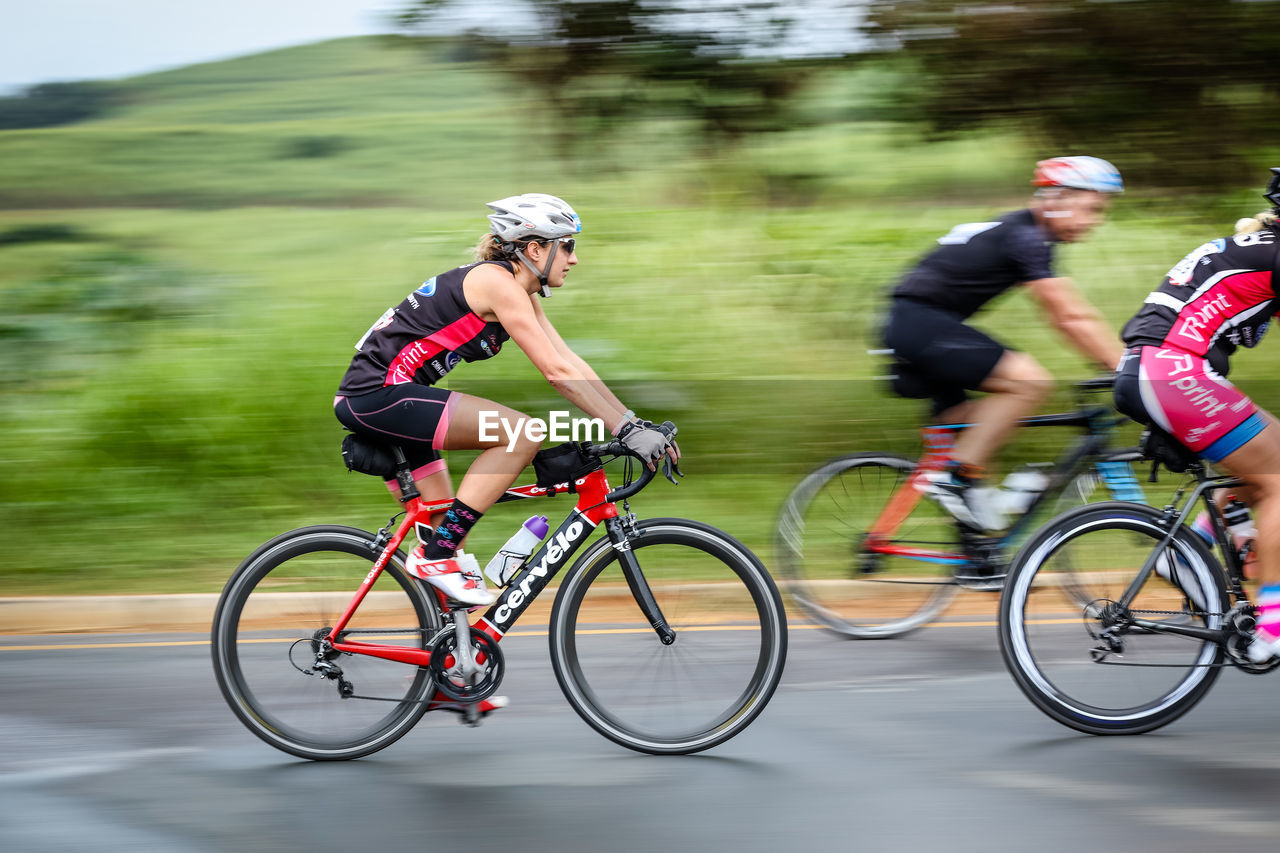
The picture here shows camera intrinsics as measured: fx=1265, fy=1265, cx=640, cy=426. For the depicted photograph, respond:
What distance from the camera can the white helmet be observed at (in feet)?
13.9

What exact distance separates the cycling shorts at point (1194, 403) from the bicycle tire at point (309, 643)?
8.50 ft

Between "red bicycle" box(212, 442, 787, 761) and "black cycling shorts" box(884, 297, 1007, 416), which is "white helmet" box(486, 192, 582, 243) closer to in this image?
"red bicycle" box(212, 442, 787, 761)

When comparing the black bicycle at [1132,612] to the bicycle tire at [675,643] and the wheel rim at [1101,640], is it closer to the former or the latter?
the wheel rim at [1101,640]

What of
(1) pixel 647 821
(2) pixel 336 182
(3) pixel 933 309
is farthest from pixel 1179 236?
(2) pixel 336 182

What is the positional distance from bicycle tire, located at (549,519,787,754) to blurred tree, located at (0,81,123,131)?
14282 millimetres

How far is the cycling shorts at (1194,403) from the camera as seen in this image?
14.0ft

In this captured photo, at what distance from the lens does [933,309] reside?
224 inches

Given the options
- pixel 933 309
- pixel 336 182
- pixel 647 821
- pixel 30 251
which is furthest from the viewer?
pixel 336 182

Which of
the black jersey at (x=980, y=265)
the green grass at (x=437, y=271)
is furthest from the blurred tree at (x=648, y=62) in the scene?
the black jersey at (x=980, y=265)

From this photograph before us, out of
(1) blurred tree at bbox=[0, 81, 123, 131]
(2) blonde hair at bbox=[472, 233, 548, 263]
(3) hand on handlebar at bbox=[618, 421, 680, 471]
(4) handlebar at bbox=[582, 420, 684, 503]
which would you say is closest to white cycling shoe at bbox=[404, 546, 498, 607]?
(4) handlebar at bbox=[582, 420, 684, 503]

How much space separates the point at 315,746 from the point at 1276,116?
27.3ft

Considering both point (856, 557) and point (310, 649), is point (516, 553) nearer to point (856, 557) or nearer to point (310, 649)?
point (310, 649)

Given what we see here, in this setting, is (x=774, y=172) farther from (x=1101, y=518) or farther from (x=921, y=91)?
(x=1101, y=518)

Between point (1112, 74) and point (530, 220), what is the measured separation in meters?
6.53
